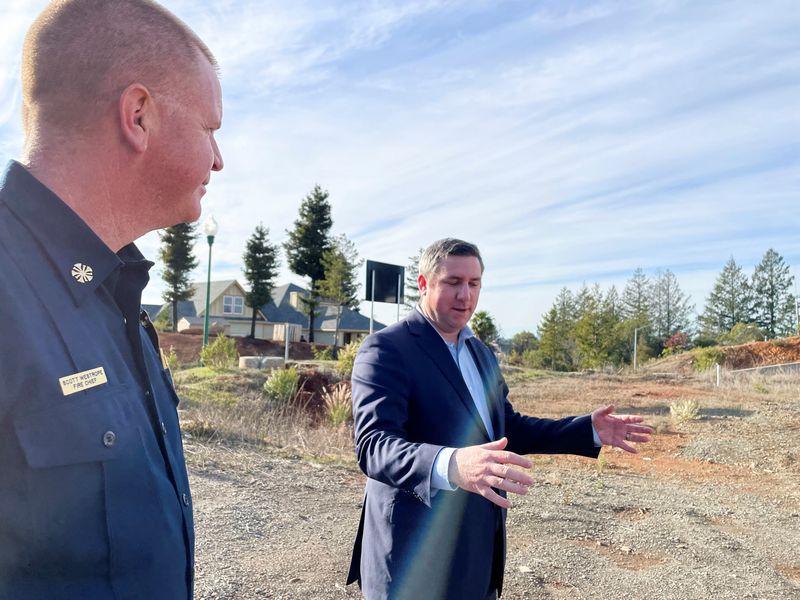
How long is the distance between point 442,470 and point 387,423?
0.45 metres

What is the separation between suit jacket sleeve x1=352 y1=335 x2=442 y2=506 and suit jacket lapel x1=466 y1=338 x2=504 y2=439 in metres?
0.48

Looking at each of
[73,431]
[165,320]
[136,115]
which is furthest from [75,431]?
[165,320]

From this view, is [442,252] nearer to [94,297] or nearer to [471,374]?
[471,374]

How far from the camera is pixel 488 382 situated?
2869 mm

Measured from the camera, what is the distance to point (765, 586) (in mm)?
4223

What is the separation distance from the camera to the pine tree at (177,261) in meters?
37.0

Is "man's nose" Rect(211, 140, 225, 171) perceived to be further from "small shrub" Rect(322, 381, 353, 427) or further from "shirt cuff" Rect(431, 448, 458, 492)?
"small shrub" Rect(322, 381, 353, 427)

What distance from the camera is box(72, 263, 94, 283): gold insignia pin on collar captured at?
1.19m

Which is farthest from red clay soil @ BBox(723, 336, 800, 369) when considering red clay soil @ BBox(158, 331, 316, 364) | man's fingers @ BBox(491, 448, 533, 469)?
man's fingers @ BBox(491, 448, 533, 469)

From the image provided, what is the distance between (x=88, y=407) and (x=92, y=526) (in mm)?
206

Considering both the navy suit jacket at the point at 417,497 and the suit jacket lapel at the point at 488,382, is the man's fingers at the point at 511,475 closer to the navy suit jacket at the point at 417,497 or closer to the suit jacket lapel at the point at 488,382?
the navy suit jacket at the point at 417,497

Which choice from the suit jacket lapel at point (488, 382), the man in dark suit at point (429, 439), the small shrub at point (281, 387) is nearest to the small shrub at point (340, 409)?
the small shrub at point (281, 387)

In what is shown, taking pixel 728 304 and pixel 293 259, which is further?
pixel 728 304

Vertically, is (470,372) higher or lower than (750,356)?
higher
